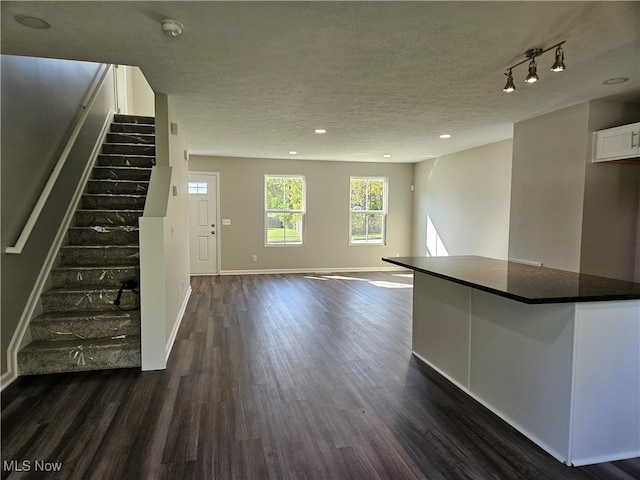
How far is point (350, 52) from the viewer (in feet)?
8.30

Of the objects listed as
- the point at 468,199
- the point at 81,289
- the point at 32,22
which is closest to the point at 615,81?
the point at 468,199

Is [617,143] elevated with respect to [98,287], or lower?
elevated

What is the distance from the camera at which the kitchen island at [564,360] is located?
189 cm

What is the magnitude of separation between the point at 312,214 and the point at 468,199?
3.15m

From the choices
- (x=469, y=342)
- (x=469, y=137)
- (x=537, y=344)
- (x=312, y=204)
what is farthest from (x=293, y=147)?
(x=537, y=344)

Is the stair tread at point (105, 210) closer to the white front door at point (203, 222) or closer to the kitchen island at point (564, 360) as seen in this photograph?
the white front door at point (203, 222)

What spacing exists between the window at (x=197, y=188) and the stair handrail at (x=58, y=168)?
2568 mm

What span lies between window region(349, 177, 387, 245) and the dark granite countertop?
5.27 meters

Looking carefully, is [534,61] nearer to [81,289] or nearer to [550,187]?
[550,187]

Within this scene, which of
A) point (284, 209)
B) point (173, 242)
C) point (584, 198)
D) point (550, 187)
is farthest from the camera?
point (284, 209)

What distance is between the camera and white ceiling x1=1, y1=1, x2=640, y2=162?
202 cm

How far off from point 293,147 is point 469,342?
4.58 meters

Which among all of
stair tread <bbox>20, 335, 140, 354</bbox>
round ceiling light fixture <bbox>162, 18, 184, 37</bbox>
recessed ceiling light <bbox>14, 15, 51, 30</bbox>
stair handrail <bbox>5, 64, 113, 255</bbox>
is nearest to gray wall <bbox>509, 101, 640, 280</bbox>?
round ceiling light fixture <bbox>162, 18, 184, 37</bbox>

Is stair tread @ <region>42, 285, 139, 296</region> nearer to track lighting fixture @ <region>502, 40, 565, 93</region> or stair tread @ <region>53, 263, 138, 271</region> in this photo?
stair tread @ <region>53, 263, 138, 271</region>
